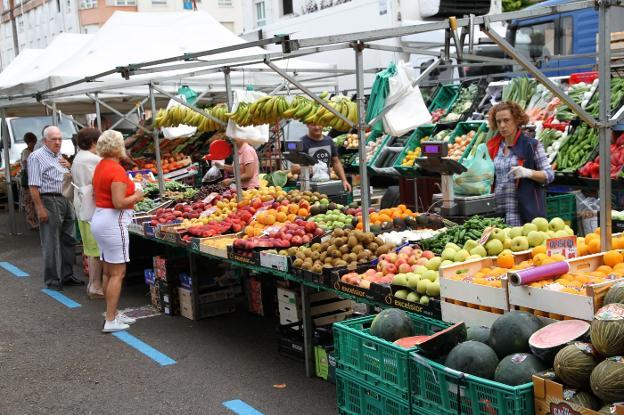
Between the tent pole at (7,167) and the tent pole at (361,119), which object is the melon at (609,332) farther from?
the tent pole at (7,167)

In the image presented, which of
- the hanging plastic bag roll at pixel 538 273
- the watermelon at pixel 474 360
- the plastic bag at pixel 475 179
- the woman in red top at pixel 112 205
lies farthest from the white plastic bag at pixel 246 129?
the watermelon at pixel 474 360

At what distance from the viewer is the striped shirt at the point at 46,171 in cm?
890

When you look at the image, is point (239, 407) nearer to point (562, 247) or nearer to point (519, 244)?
point (519, 244)

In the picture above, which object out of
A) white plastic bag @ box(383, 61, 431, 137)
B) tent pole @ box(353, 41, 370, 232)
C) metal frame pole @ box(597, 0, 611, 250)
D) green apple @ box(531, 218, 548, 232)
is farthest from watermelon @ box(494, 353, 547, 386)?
white plastic bag @ box(383, 61, 431, 137)

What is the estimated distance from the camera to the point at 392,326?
3.79 metres

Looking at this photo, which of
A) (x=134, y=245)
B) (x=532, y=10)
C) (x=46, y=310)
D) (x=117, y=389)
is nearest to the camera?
(x=532, y=10)

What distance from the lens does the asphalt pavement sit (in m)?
5.35

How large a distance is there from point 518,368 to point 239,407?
8.53ft

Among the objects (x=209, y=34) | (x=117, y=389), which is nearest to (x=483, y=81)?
(x=209, y=34)

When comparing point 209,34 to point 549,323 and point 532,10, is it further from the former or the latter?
point 549,323

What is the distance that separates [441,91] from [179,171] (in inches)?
183

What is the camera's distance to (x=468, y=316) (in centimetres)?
395

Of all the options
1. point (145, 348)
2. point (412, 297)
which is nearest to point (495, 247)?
point (412, 297)

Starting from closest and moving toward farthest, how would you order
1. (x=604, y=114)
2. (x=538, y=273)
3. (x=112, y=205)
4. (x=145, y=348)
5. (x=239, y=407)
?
(x=538, y=273) < (x=604, y=114) < (x=239, y=407) < (x=145, y=348) < (x=112, y=205)
